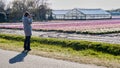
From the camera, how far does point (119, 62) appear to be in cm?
1139

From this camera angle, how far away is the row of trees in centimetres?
7831

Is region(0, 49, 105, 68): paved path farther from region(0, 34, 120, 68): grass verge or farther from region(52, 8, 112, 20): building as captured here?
region(52, 8, 112, 20): building

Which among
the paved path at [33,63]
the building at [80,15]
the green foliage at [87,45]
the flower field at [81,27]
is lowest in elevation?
the building at [80,15]

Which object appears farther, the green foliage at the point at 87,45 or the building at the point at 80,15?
the building at the point at 80,15

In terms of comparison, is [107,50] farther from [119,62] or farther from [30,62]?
[30,62]

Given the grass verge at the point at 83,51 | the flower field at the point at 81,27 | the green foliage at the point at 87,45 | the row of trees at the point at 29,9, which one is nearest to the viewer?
the grass verge at the point at 83,51

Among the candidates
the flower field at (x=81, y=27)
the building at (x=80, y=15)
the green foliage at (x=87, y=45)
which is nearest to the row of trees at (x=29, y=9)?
the building at (x=80, y=15)

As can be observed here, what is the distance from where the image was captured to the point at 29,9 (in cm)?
8394

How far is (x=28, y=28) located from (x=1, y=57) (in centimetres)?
307

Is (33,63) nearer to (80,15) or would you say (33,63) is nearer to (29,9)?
(80,15)

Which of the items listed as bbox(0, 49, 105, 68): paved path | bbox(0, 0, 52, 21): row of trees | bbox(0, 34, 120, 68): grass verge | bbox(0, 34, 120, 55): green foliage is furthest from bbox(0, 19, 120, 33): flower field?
bbox(0, 0, 52, 21): row of trees

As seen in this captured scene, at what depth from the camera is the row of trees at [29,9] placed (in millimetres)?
78312

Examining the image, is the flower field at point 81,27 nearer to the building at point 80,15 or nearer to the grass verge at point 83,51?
the grass verge at point 83,51

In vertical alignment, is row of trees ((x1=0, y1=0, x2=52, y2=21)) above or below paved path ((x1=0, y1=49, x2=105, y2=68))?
below
